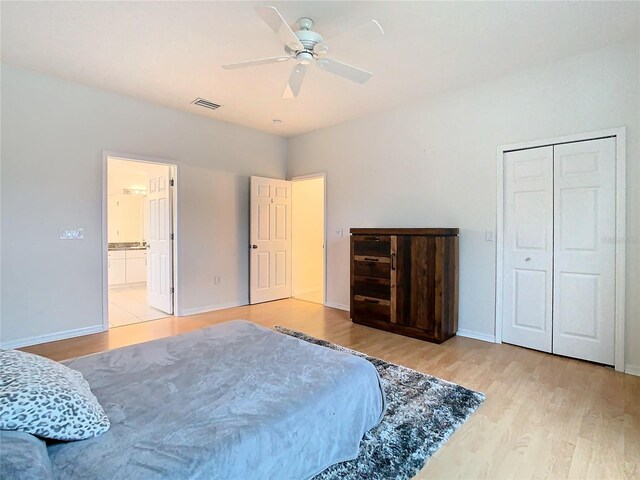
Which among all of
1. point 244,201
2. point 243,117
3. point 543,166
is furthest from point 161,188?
point 543,166

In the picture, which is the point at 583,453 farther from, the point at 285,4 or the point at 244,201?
the point at 244,201

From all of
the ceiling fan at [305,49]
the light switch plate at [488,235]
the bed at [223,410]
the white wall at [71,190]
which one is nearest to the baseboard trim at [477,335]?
the light switch plate at [488,235]

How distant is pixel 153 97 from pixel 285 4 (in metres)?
2.44

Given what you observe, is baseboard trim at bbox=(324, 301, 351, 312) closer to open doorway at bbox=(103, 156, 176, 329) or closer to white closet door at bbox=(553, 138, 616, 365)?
open doorway at bbox=(103, 156, 176, 329)

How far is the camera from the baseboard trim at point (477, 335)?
3.54 metres

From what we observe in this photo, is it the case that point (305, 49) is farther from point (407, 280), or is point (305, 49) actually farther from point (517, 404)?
point (517, 404)

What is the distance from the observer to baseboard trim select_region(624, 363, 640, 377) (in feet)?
8.91

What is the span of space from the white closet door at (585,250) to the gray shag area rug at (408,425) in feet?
4.61

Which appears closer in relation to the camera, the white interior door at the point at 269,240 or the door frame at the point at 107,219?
the door frame at the point at 107,219

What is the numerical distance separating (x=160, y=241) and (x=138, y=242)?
11.3ft

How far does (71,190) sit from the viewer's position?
3615 millimetres

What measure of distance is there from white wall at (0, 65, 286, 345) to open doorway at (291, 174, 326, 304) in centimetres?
158

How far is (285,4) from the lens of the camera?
2.31 metres

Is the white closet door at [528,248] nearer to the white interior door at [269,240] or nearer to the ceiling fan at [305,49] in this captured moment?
the ceiling fan at [305,49]
